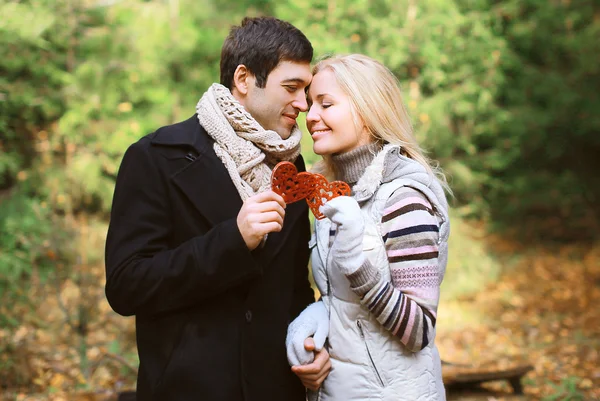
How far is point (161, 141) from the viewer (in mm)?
2449

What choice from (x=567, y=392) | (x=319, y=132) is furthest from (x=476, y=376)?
(x=319, y=132)

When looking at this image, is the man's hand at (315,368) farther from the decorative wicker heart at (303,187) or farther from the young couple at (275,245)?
the decorative wicker heart at (303,187)

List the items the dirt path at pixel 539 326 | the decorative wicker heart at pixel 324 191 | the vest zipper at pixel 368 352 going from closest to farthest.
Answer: the vest zipper at pixel 368 352 → the decorative wicker heart at pixel 324 191 → the dirt path at pixel 539 326

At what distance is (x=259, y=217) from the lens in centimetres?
218

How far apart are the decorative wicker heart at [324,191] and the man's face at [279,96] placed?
1.29ft

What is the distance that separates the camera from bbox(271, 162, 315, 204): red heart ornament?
2.33 meters

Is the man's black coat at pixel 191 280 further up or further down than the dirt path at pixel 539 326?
further up

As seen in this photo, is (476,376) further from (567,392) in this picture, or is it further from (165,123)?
(165,123)

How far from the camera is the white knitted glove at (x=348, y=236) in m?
2.13

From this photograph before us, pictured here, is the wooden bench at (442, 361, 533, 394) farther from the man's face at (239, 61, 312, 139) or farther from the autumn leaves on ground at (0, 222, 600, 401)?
the man's face at (239, 61, 312, 139)

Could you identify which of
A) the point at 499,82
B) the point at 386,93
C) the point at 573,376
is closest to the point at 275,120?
the point at 386,93

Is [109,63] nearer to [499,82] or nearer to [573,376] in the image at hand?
[499,82]

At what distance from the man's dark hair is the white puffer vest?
1.97ft

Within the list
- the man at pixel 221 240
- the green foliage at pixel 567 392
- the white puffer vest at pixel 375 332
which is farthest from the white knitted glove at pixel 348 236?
the green foliage at pixel 567 392
